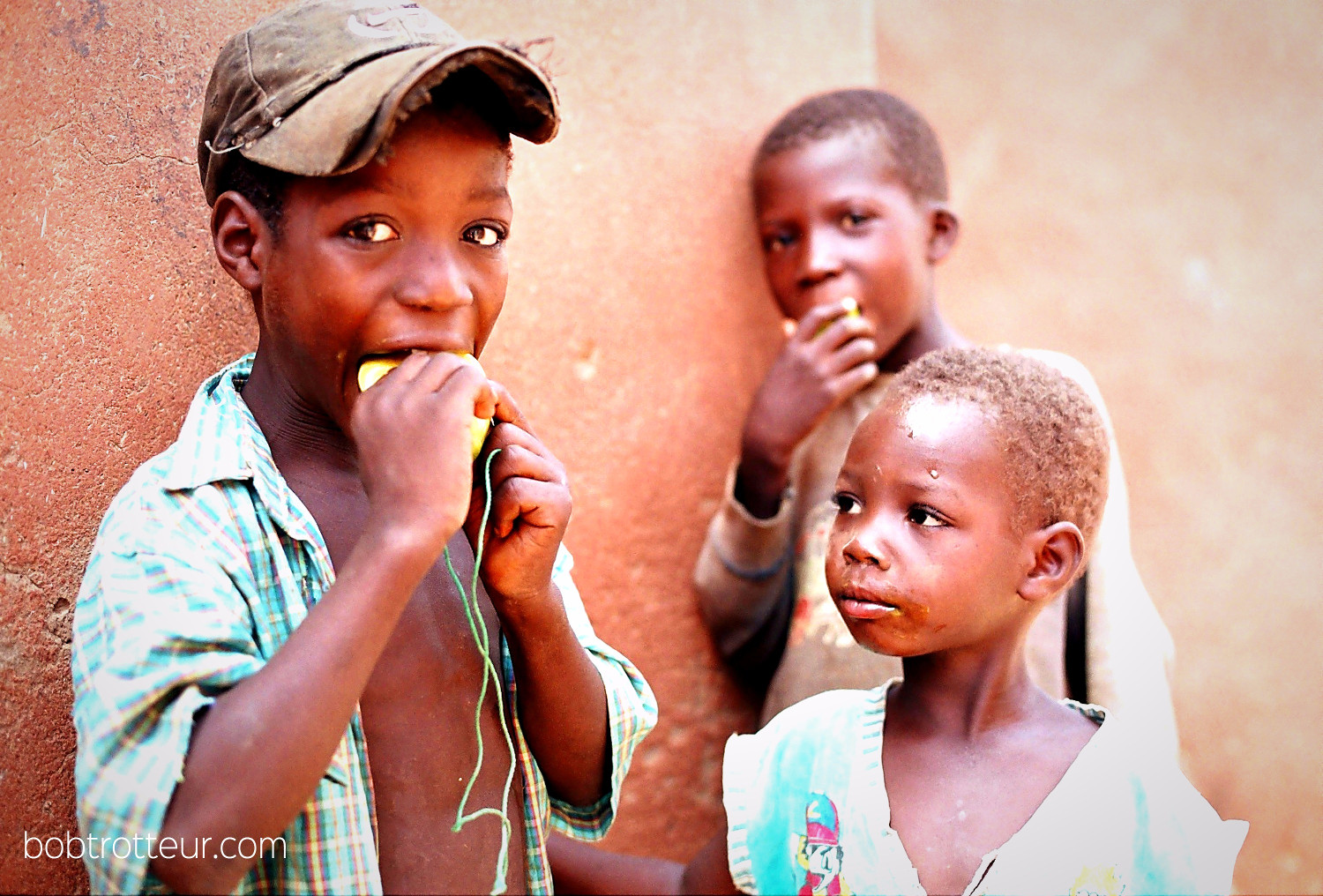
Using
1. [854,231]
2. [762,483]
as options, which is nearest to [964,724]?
[762,483]

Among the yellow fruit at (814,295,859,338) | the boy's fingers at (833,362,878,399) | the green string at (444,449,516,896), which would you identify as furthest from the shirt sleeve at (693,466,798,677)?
the green string at (444,449,516,896)

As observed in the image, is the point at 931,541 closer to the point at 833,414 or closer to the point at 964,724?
the point at 964,724

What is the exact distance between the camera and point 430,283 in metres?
1.43

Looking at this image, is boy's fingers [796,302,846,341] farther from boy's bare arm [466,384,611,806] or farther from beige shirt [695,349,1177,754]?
boy's bare arm [466,384,611,806]

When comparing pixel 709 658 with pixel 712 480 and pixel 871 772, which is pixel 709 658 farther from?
pixel 871 772

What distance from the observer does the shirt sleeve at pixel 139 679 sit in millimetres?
1191

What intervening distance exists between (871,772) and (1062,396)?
2.08 feet

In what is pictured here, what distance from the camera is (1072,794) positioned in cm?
173

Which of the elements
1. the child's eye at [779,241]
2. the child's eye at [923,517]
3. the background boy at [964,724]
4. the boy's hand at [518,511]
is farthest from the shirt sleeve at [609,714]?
the child's eye at [779,241]

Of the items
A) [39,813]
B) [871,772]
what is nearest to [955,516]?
[871,772]

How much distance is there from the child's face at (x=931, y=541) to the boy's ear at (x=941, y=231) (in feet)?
3.30

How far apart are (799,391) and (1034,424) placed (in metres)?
0.74

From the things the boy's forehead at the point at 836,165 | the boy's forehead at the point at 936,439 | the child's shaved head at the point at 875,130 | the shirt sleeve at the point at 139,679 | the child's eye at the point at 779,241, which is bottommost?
the shirt sleeve at the point at 139,679

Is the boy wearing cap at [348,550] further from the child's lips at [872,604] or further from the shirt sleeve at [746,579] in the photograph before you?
the shirt sleeve at [746,579]
